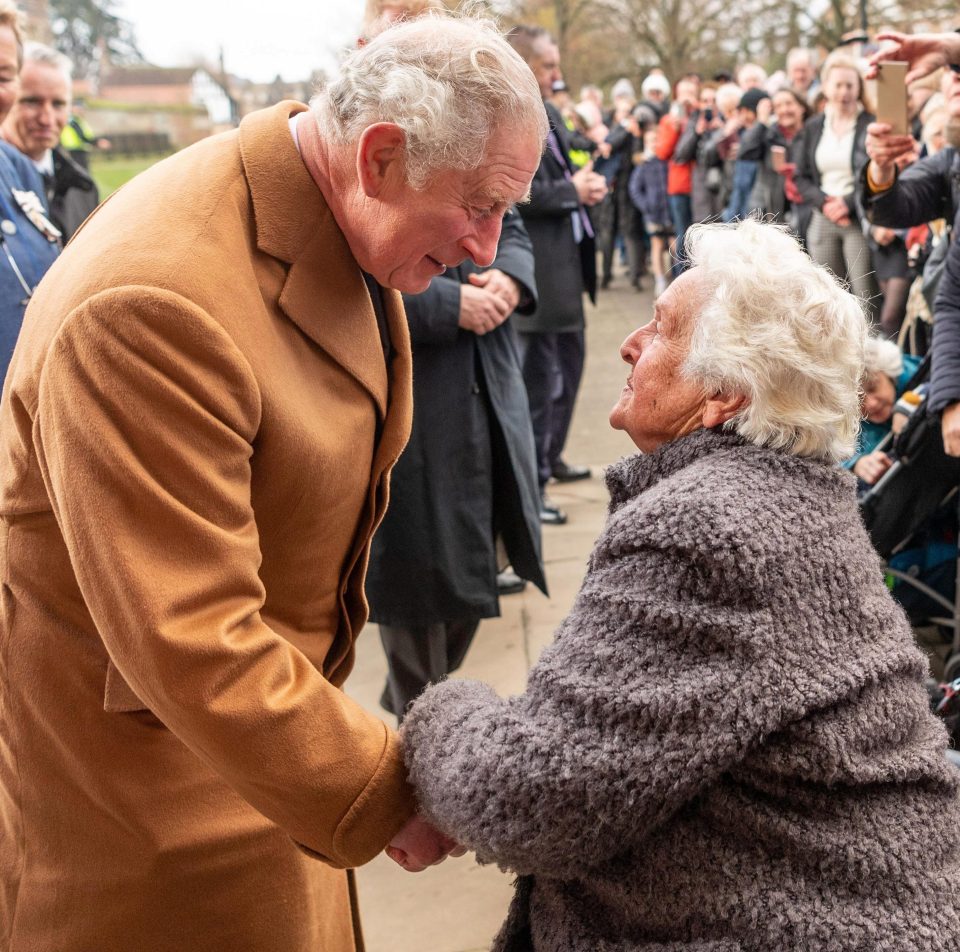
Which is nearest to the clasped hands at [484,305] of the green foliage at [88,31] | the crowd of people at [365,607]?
the crowd of people at [365,607]

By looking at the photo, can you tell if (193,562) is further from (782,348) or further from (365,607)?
(782,348)

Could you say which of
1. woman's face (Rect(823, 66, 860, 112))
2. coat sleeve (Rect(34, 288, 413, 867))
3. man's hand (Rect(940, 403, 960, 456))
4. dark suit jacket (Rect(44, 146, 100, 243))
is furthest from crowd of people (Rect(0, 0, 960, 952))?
woman's face (Rect(823, 66, 860, 112))

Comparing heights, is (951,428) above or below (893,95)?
below

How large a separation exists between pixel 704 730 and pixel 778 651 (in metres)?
0.13

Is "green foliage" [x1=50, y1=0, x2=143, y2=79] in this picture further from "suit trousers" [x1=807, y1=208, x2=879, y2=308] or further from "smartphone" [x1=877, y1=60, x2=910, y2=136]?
"smartphone" [x1=877, y1=60, x2=910, y2=136]

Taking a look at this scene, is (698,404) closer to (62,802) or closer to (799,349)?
(799,349)

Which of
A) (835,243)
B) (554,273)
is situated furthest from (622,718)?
(835,243)

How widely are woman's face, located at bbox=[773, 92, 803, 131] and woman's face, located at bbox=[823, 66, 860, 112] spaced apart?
4.05 feet

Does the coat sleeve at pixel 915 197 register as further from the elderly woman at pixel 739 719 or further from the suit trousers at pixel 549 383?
the elderly woman at pixel 739 719

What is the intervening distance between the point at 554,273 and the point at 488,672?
214cm

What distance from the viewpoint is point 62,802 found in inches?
67.5

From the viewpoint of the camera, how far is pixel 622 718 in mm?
1419

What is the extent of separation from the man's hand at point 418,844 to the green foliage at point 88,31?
4899 centimetres

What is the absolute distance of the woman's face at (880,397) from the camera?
4.32 meters
